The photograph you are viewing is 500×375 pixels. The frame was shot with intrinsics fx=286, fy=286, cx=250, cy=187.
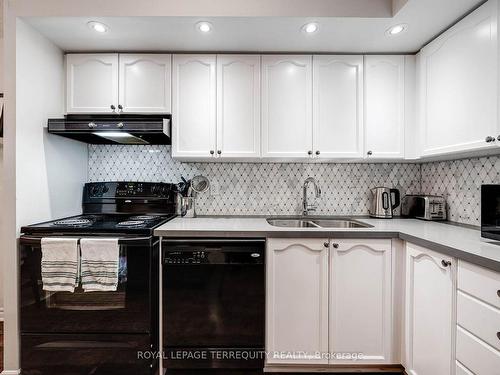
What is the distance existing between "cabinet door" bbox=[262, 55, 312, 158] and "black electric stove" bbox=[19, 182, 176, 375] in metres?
1.08

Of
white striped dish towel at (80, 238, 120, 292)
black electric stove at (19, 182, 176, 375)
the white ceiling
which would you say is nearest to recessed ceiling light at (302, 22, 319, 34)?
the white ceiling

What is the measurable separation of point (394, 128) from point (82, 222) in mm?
2296

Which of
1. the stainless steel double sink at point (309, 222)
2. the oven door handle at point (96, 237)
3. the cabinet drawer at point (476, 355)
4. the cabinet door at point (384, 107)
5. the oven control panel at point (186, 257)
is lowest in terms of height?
the cabinet drawer at point (476, 355)

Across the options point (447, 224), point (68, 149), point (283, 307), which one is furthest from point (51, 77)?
point (447, 224)

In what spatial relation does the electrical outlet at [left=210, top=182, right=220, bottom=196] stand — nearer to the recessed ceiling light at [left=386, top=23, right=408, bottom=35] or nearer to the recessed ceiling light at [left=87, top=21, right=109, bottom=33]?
the recessed ceiling light at [left=87, top=21, right=109, bottom=33]

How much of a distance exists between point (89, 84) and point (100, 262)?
1.31 meters

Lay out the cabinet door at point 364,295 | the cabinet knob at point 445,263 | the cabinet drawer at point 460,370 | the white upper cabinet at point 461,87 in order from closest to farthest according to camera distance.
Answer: the cabinet drawer at point 460,370, the cabinet knob at point 445,263, the white upper cabinet at point 461,87, the cabinet door at point 364,295

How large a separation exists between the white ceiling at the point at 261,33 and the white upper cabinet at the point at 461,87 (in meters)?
0.11

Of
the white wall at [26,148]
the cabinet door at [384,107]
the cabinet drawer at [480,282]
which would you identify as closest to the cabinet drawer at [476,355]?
the cabinet drawer at [480,282]

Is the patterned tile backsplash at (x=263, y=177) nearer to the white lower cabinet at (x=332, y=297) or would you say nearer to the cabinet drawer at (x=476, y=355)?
the white lower cabinet at (x=332, y=297)

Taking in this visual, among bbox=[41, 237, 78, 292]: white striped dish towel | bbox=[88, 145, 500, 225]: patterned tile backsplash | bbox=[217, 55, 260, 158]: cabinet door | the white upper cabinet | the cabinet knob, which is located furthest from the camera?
bbox=[88, 145, 500, 225]: patterned tile backsplash

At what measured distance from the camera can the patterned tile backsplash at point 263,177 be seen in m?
2.43

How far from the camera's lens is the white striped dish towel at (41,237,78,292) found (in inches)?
64.7

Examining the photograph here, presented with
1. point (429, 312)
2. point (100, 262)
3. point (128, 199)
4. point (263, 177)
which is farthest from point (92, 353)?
point (429, 312)
